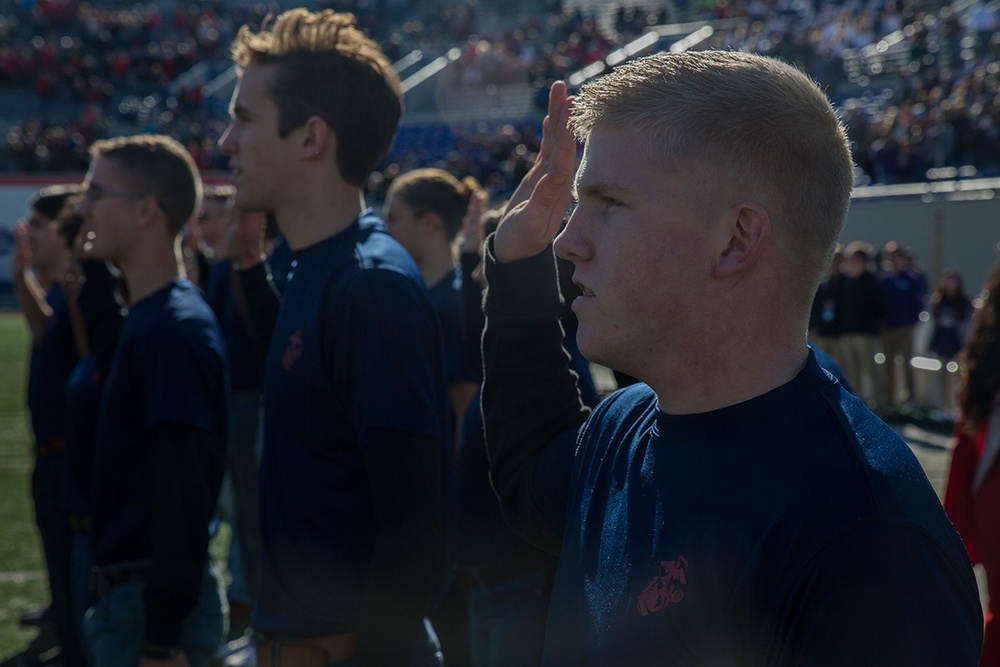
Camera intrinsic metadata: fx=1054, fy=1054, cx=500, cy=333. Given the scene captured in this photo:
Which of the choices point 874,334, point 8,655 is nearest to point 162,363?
point 8,655

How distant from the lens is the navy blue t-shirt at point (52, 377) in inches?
180

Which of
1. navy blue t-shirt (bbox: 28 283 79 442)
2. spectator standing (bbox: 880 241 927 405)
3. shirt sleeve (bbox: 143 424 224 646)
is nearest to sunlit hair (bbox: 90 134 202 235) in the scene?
shirt sleeve (bbox: 143 424 224 646)

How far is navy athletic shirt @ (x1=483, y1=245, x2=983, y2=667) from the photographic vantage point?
1112 millimetres

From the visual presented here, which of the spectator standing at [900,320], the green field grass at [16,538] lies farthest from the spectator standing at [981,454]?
the spectator standing at [900,320]

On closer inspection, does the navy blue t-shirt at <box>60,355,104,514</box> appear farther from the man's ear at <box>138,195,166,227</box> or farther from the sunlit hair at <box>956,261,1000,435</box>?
the sunlit hair at <box>956,261,1000,435</box>

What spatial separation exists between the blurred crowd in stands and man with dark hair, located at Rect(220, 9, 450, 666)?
16397mm

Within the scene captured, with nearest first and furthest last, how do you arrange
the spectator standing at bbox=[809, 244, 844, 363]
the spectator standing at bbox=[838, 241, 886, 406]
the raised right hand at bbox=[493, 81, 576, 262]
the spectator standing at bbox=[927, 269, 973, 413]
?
1. the raised right hand at bbox=[493, 81, 576, 262]
2. the spectator standing at bbox=[927, 269, 973, 413]
3. the spectator standing at bbox=[838, 241, 886, 406]
4. the spectator standing at bbox=[809, 244, 844, 363]

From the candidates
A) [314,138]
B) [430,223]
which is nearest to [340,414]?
[314,138]

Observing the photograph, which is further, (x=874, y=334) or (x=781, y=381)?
(x=874, y=334)

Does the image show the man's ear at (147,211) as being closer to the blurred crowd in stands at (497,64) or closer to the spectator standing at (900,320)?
the spectator standing at (900,320)

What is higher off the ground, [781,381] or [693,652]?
[781,381]

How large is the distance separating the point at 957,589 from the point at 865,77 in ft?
81.6

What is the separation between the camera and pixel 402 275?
93.4 inches

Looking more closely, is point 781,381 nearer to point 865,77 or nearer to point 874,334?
point 874,334
